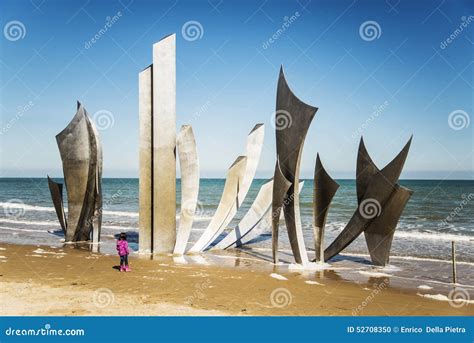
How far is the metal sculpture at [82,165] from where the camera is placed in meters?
12.0

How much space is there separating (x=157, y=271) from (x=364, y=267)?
535cm

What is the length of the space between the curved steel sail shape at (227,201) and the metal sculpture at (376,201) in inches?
127

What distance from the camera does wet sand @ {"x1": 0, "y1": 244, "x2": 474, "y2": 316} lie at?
6.45 m

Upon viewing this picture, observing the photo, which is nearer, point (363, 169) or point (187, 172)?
point (363, 169)

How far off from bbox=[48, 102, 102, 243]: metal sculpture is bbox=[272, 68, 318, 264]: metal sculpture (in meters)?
5.56

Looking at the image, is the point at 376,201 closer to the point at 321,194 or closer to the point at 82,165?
the point at 321,194

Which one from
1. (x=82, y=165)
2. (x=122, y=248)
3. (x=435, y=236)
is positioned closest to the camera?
(x=122, y=248)

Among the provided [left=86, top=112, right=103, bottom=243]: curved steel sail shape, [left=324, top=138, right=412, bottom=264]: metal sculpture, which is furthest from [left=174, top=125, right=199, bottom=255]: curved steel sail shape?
[left=324, top=138, right=412, bottom=264]: metal sculpture

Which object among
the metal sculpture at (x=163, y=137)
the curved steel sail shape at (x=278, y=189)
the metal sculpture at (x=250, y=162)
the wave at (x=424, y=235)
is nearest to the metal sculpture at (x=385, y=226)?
the curved steel sail shape at (x=278, y=189)

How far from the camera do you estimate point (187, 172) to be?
11055 millimetres

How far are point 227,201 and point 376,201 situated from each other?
13.4ft

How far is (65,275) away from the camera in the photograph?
864 centimetres

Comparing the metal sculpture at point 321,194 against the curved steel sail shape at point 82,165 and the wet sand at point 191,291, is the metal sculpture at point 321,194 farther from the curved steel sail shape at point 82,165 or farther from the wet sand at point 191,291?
the curved steel sail shape at point 82,165

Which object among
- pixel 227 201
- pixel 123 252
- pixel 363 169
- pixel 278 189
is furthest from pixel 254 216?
pixel 123 252
